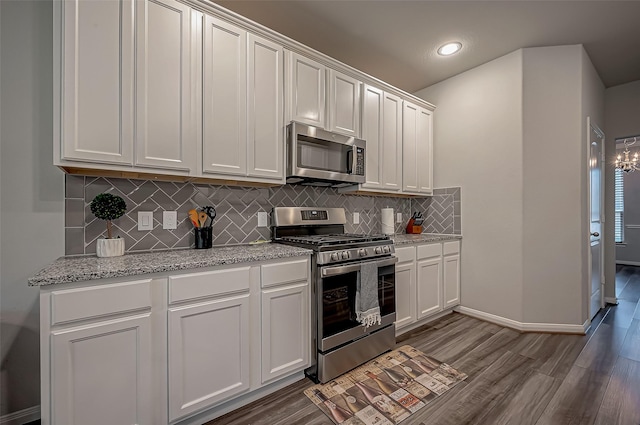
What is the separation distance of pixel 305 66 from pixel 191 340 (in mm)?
2189

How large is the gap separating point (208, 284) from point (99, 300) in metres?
0.48

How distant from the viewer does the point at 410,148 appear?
3287 mm

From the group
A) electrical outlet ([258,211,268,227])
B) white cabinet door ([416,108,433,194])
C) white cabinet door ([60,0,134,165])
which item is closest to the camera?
white cabinet door ([60,0,134,165])

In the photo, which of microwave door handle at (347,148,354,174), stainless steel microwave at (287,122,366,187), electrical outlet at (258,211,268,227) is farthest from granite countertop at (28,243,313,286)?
microwave door handle at (347,148,354,174)

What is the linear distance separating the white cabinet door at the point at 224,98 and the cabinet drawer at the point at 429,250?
1927mm

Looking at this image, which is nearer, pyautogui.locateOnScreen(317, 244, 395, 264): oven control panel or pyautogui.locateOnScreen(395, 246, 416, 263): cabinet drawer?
pyautogui.locateOnScreen(317, 244, 395, 264): oven control panel

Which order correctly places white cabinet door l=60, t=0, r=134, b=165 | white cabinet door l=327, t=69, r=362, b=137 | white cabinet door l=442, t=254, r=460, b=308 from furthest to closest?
1. white cabinet door l=442, t=254, r=460, b=308
2. white cabinet door l=327, t=69, r=362, b=137
3. white cabinet door l=60, t=0, r=134, b=165

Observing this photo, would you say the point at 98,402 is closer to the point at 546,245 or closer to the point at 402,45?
the point at 402,45

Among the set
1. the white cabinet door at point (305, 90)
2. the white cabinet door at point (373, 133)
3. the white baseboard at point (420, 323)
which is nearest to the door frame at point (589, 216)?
the white baseboard at point (420, 323)

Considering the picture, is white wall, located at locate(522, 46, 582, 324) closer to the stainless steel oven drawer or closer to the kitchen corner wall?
the stainless steel oven drawer

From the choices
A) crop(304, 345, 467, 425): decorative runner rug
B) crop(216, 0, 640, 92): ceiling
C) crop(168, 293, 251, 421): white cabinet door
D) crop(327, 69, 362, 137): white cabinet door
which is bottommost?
crop(304, 345, 467, 425): decorative runner rug

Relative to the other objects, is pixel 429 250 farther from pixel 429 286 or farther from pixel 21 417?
pixel 21 417

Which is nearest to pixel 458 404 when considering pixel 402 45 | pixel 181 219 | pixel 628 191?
pixel 181 219

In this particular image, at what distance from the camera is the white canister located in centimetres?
328
